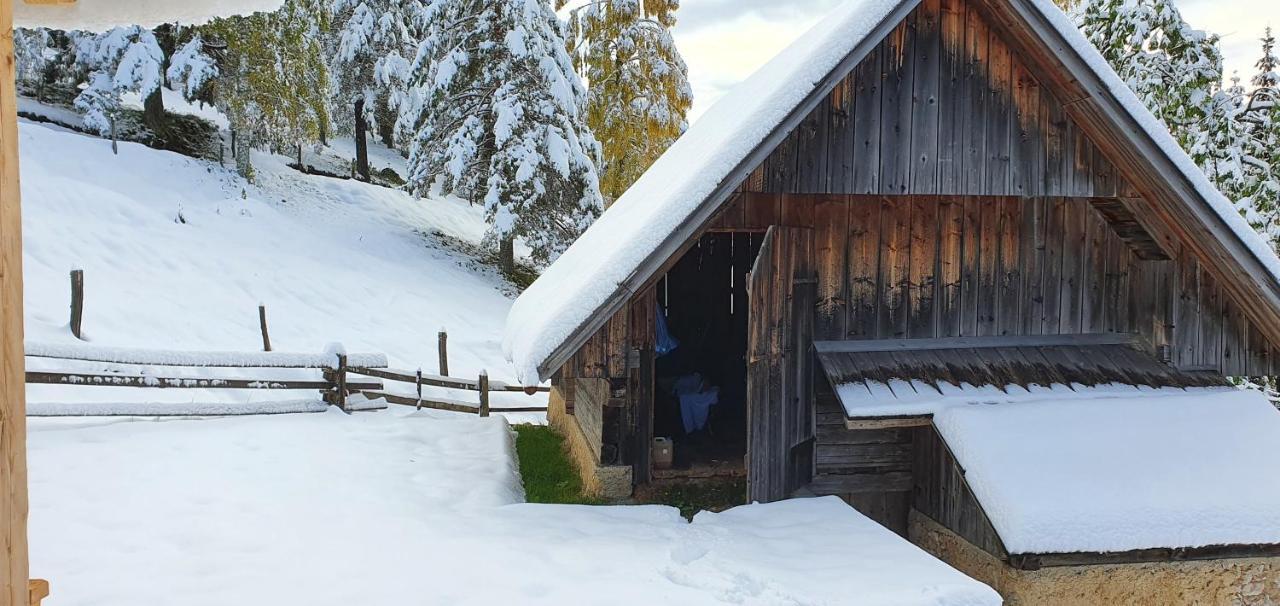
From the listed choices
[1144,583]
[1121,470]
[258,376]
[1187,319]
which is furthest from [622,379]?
[258,376]

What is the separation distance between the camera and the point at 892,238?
27.3 ft

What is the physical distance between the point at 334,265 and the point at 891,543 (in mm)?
22342

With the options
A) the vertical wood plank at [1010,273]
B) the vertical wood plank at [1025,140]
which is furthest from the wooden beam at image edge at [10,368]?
the vertical wood plank at [1010,273]

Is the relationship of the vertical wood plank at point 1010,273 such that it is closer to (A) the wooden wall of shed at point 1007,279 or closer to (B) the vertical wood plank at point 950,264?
(A) the wooden wall of shed at point 1007,279

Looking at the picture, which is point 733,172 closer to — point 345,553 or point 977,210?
point 977,210

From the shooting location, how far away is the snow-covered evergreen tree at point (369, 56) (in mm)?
36594

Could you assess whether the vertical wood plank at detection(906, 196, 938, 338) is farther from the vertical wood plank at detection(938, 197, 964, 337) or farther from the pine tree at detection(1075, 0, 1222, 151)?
the pine tree at detection(1075, 0, 1222, 151)

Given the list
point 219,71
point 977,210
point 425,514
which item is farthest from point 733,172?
point 219,71

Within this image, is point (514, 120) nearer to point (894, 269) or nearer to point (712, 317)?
point (712, 317)

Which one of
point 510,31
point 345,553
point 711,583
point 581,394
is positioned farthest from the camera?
point 510,31

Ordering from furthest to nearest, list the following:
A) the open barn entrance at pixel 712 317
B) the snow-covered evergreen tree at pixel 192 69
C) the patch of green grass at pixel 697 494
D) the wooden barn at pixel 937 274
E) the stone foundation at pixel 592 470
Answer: the snow-covered evergreen tree at pixel 192 69 → the open barn entrance at pixel 712 317 → the patch of green grass at pixel 697 494 → the stone foundation at pixel 592 470 → the wooden barn at pixel 937 274

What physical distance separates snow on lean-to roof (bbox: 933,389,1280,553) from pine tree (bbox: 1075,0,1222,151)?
11.9 m

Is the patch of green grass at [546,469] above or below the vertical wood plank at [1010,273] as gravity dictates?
below

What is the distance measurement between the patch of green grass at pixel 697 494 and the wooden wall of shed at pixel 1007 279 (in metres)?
2.17
